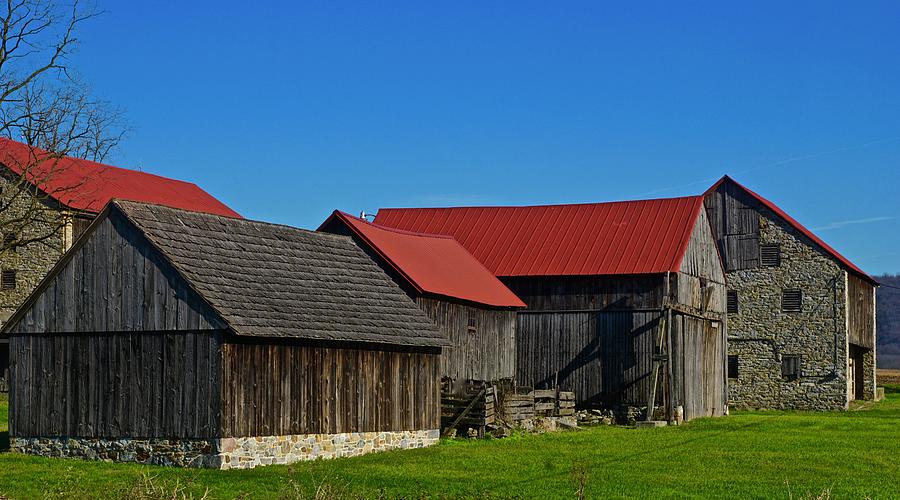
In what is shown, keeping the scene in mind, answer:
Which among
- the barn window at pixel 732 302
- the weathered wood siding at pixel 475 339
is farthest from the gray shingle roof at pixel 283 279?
the barn window at pixel 732 302

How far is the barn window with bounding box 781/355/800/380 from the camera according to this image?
2267 inches

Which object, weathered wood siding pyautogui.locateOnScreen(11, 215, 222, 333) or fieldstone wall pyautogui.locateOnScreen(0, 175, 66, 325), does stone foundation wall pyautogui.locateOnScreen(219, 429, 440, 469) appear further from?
fieldstone wall pyautogui.locateOnScreen(0, 175, 66, 325)

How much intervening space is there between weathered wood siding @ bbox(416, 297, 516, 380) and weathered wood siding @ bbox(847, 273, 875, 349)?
21604 millimetres

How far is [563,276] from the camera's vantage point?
46062 mm

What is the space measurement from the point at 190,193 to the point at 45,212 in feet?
38.4

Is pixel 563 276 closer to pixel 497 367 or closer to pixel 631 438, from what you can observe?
pixel 497 367

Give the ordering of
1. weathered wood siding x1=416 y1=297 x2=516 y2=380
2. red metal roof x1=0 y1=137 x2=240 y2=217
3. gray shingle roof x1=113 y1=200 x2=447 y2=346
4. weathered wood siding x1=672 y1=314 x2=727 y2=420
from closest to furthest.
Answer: gray shingle roof x1=113 y1=200 x2=447 y2=346
weathered wood siding x1=416 y1=297 x2=516 y2=380
weathered wood siding x1=672 y1=314 x2=727 y2=420
red metal roof x1=0 y1=137 x2=240 y2=217

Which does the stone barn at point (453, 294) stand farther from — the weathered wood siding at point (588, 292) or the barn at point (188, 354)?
the barn at point (188, 354)

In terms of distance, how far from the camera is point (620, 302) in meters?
45.3

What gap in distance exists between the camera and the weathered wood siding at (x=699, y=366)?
44.8 meters

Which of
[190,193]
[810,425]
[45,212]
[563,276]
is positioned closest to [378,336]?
[563,276]

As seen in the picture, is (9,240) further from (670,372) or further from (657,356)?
(670,372)

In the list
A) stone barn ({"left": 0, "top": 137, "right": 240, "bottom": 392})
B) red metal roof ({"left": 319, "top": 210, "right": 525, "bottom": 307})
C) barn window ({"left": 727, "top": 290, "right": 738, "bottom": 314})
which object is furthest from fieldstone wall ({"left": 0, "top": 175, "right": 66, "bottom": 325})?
barn window ({"left": 727, "top": 290, "right": 738, "bottom": 314})

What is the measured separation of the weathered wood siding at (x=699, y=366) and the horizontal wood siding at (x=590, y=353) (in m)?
1.13
